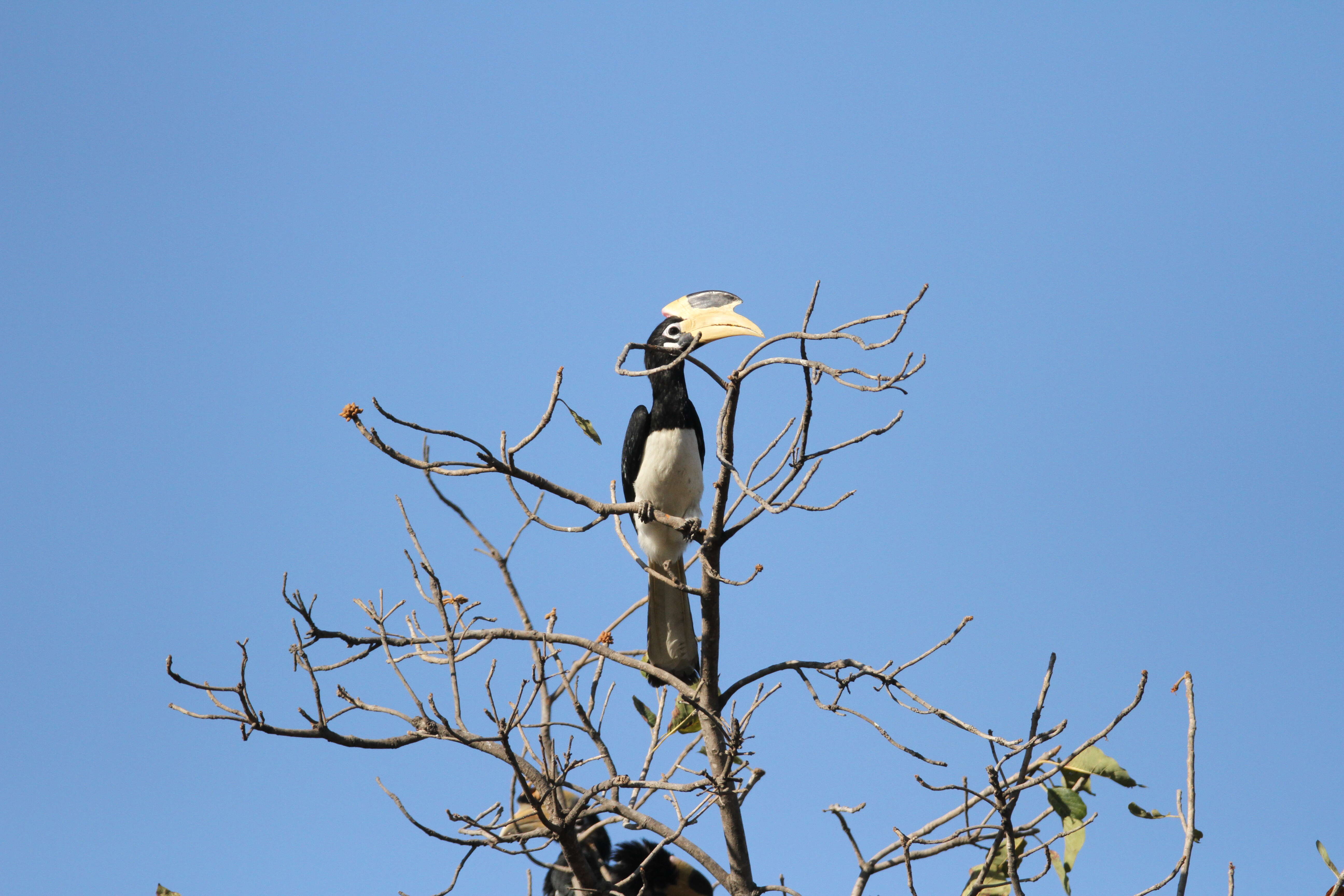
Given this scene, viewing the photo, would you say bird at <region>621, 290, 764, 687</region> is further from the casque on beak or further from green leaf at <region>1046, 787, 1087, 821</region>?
green leaf at <region>1046, 787, 1087, 821</region>

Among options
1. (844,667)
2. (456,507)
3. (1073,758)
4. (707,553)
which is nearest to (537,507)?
(456,507)

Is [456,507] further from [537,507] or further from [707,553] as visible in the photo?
[707,553]

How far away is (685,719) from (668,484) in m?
1.28

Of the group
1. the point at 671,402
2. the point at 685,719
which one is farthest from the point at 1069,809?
the point at 671,402

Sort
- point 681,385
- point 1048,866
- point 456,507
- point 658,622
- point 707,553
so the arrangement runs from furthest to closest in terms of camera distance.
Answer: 1. point 681,385
2. point 658,622
3. point 456,507
4. point 707,553
5. point 1048,866

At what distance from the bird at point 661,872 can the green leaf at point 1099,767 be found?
186cm

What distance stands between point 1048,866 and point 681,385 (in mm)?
2618

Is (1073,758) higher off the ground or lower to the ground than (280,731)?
lower

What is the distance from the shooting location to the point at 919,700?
3.19 meters

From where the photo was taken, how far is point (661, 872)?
14.2 feet

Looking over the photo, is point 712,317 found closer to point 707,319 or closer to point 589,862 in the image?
point 707,319

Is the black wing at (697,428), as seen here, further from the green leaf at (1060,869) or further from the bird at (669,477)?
the green leaf at (1060,869)

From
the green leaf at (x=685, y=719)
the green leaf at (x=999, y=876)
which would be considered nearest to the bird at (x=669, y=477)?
the green leaf at (x=685, y=719)

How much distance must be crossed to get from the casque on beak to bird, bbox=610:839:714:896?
1.97 m
